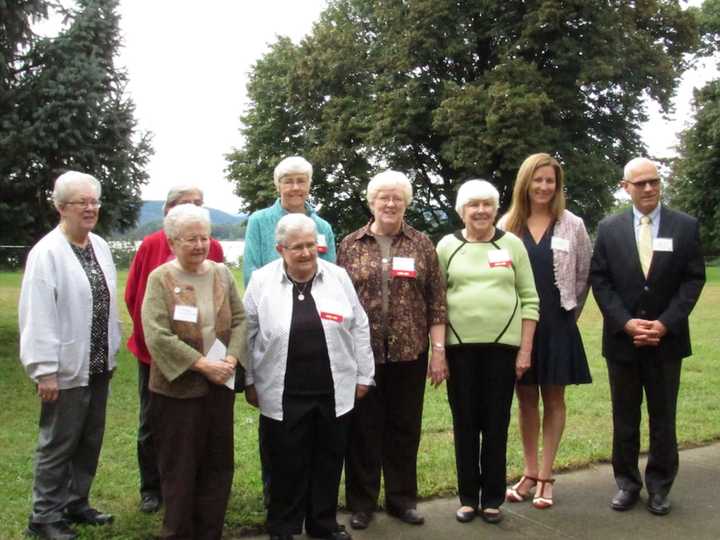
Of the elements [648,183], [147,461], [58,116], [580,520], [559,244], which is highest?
[58,116]

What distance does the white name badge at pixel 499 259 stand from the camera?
4.29 metres

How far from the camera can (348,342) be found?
13.0 feet

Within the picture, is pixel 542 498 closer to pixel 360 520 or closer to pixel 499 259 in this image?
pixel 360 520

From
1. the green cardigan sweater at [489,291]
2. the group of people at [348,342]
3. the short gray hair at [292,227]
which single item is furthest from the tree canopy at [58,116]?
the green cardigan sweater at [489,291]

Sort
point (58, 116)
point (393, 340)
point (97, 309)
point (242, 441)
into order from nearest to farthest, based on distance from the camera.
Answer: point (97, 309) → point (393, 340) → point (242, 441) → point (58, 116)

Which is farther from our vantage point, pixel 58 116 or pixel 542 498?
pixel 58 116

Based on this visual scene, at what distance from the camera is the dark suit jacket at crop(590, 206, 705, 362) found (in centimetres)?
454

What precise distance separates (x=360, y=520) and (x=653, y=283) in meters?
2.21

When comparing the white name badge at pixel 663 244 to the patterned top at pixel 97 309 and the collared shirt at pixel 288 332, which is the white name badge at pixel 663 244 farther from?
the patterned top at pixel 97 309

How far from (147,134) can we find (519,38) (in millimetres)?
14045

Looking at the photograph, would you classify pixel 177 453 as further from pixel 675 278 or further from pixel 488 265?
pixel 675 278

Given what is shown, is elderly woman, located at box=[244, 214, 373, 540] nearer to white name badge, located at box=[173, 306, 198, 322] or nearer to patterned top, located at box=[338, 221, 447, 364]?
patterned top, located at box=[338, 221, 447, 364]

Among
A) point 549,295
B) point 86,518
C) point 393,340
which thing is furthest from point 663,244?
point 86,518

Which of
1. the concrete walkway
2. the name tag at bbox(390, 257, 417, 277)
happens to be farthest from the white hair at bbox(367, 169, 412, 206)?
the concrete walkway
